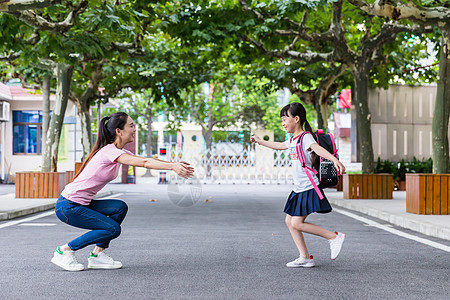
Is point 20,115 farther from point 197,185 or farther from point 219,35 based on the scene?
point 219,35

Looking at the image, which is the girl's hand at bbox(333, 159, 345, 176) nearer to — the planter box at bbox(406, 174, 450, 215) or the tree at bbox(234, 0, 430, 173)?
the planter box at bbox(406, 174, 450, 215)

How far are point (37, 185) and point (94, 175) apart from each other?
11.9 m

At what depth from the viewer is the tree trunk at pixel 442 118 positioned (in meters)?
13.0

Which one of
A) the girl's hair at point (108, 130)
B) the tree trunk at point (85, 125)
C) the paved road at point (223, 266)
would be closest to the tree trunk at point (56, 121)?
the tree trunk at point (85, 125)

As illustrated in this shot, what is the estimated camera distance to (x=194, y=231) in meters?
9.96

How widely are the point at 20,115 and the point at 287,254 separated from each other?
101ft

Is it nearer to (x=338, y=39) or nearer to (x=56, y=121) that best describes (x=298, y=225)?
(x=338, y=39)

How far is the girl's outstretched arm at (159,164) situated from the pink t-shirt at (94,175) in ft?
0.63

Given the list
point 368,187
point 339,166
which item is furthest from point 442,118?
point 339,166

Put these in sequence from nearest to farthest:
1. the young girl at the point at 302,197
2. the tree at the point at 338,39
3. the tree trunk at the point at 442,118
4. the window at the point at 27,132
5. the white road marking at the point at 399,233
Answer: the young girl at the point at 302,197, the white road marking at the point at 399,233, the tree trunk at the point at 442,118, the tree at the point at 338,39, the window at the point at 27,132

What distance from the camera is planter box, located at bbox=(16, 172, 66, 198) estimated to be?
1703 centimetres

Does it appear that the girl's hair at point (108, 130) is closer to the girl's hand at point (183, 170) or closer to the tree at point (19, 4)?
the girl's hand at point (183, 170)

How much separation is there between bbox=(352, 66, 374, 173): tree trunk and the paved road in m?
7.43

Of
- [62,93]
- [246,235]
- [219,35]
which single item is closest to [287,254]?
[246,235]
